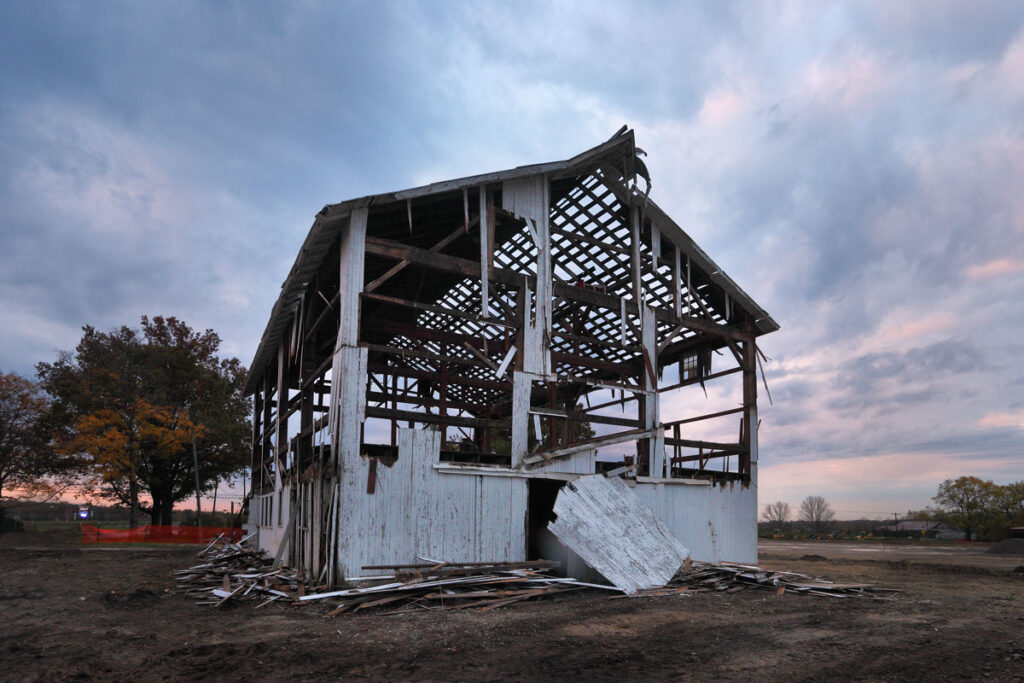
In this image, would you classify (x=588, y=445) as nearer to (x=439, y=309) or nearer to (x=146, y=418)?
(x=439, y=309)

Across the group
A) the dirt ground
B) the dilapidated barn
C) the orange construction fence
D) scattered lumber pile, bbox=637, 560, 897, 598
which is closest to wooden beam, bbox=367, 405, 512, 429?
the dilapidated barn

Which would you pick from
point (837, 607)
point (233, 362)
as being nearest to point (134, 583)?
point (837, 607)

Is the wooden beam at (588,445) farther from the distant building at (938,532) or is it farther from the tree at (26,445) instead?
the distant building at (938,532)

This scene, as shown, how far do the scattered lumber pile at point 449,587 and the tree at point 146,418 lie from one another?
A: 1144 inches

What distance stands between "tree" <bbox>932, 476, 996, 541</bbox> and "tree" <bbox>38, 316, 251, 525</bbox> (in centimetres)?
A: 5328

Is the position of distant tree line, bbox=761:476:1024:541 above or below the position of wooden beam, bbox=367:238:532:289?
below

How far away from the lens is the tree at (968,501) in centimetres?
5416

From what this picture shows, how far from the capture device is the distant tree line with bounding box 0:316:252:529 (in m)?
39.0

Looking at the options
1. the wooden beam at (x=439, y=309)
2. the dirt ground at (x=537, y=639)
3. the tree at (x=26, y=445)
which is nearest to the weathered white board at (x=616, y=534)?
the dirt ground at (x=537, y=639)

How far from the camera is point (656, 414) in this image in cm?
1897

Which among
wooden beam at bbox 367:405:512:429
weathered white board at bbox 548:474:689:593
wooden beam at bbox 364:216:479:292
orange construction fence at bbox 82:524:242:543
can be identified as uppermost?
wooden beam at bbox 364:216:479:292

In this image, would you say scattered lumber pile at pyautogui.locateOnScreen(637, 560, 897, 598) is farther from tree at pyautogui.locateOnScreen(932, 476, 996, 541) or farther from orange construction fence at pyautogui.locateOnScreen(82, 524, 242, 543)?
tree at pyautogui.locateOnScreen(932, 476, 996, 541)

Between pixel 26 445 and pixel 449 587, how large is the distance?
3499 centimetres

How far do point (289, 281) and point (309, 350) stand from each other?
3137 mm
